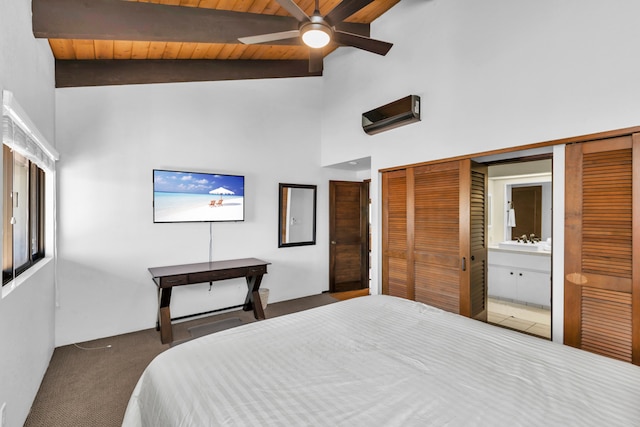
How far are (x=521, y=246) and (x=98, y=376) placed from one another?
490 centimetres

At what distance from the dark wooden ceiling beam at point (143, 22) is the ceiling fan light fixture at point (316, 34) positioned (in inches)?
11.2

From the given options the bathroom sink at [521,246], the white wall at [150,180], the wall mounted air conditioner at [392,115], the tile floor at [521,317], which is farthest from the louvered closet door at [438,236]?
the white wall at [150,180]

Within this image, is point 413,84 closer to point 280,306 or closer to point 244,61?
point 244,61

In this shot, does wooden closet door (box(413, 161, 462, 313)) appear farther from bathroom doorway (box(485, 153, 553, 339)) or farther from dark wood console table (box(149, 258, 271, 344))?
dark wood console table (box(149, 258, 271, 344))

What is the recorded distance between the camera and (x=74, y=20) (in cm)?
245

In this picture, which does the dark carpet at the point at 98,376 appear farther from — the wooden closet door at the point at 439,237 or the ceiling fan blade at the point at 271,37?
the ceiling fan blade at the point at 271,37

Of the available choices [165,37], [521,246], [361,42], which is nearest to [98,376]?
[165,37]

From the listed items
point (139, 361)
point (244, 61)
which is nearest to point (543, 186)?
point (244, 61)

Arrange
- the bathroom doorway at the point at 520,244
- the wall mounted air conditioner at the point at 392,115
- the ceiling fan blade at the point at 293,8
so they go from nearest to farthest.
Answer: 1. the ceiling fan blade at the point at 293,8
2. the wall mounted air conditioner at the point at 392,115
3. the bathroom doorway at the point at 520,244

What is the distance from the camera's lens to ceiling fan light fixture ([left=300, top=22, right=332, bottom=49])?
2.25 meters

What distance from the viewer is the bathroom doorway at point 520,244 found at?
3.85 metres

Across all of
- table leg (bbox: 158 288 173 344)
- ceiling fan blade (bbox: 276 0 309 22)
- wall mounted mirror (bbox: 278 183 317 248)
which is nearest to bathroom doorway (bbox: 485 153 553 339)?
wall mounted mirror (bbox: 278 183 317 248)

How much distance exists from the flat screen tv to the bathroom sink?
360 cm

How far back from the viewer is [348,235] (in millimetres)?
5324
